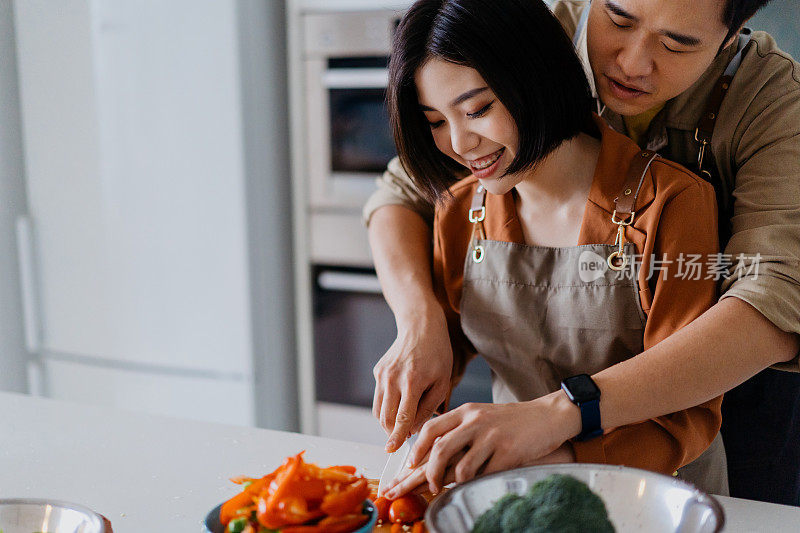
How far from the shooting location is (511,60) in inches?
41.9

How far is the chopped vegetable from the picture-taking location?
777mm

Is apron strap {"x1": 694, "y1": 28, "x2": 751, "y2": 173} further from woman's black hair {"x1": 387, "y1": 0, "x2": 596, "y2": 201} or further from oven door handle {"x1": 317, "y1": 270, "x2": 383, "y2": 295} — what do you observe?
oven door handle {"x1": 317, "y1": 270, "x2": 383, "y2": 295}

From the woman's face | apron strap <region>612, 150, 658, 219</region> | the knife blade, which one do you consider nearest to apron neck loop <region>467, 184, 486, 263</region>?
the woman's face

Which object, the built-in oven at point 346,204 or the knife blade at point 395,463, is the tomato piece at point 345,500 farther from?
the built-in oven at point 346,204

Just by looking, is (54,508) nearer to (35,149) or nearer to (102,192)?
(102,192)

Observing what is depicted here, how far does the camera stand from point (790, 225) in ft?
3.53

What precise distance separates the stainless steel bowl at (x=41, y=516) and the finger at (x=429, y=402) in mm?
485

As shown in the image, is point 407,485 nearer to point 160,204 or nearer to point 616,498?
point 616,498

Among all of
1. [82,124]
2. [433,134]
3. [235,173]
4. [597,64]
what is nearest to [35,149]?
[82,124]

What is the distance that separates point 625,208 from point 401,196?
1.47 ft

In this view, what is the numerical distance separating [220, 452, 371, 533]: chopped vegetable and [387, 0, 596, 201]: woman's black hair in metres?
0.52

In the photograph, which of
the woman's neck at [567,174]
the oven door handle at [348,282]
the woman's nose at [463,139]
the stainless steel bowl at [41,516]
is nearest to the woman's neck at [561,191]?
the woman's neck at [567,174]

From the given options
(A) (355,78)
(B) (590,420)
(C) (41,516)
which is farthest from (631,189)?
(A) (355,78)

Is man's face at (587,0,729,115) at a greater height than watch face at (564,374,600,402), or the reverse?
man's face at (587,0,729,115)
